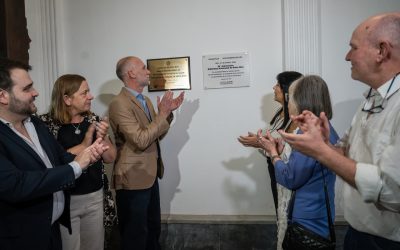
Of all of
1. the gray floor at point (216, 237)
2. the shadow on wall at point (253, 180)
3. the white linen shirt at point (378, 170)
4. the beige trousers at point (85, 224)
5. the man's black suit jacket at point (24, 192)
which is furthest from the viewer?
the shadow on wall at point (253, 180)

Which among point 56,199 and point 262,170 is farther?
point 262,170

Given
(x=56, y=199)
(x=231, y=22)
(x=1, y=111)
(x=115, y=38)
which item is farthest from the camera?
(x=115, y=38)

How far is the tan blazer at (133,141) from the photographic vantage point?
2.12 metres

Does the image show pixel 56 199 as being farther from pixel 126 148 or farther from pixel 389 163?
pixel 389 163

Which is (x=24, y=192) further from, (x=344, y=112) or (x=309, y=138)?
(x=344, y=112)

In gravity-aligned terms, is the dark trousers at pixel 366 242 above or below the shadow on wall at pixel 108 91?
below

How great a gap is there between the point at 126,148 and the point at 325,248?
1.46 m

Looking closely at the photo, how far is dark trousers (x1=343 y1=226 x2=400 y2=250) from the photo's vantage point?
1039 mm

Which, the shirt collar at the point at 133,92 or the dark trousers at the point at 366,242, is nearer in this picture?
the dark trousers at the point at 366,242

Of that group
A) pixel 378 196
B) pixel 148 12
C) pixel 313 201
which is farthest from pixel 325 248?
pixel 148 12

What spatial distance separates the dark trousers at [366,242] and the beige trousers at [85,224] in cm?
154

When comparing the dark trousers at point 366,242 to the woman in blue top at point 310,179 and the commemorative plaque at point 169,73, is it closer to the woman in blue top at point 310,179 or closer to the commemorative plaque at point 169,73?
the woman in blue top at point 310,179

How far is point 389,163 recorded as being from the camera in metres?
0.92

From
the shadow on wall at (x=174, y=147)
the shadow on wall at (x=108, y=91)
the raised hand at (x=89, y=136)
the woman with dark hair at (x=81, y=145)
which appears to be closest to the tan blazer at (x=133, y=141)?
the woman with dark hair at (x=81, y=145)
